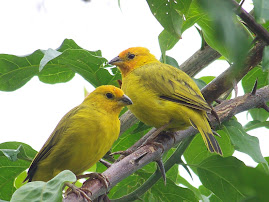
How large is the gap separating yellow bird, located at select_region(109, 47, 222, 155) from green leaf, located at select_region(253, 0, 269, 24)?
2026 mm

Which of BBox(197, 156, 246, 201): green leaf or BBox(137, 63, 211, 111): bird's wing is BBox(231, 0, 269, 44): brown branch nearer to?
BBox(197, 156, 246, 201): green leaf

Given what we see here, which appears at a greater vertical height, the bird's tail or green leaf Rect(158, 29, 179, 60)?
green leaf Rect(158, 29, 179, 60)

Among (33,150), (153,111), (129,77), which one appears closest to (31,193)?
(33,150)

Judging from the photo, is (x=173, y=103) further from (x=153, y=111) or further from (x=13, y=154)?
(x=13, y=154)

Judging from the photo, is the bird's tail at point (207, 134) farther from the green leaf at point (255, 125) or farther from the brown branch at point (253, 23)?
the brown branch at point (253, 23)

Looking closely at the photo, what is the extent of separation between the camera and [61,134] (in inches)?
141

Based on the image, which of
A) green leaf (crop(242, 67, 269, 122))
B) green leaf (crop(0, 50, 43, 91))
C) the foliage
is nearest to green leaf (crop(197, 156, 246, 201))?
the foliage

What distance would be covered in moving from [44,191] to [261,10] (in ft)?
3.42

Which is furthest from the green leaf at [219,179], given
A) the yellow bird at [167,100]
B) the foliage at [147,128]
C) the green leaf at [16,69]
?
the green leaf at [16,69]

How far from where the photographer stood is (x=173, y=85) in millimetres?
4027

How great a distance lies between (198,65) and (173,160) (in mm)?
1112

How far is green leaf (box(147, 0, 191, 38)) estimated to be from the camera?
6.18 ft

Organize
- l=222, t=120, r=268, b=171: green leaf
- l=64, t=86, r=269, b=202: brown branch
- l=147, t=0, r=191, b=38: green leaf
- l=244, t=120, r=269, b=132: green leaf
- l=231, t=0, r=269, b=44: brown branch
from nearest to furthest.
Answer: l=231, t=0, r=269, b=44: brown branch, l=147, t=0, r=191, b=38: green leaf, l=64, t=86, r=269, b=202: brown branch, l=222, t=120, r=268, b=171: green leaf, l=244, t=120, r=269, b=132: green leaf

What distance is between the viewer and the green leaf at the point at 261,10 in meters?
1.20
